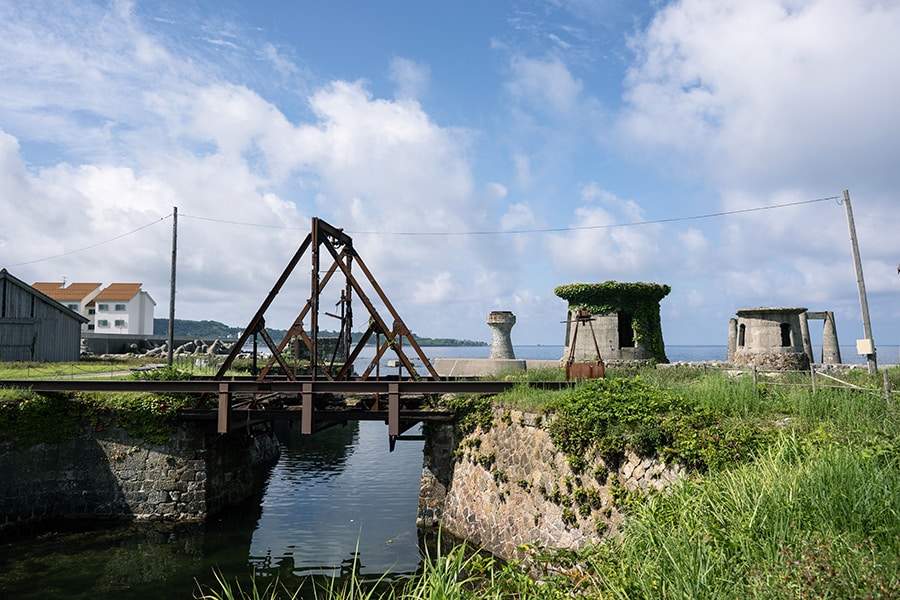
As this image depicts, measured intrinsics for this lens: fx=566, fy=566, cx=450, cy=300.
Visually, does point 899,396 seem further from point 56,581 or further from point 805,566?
point 56,581

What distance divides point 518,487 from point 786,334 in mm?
15046

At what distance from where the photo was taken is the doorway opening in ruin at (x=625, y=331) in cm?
2439

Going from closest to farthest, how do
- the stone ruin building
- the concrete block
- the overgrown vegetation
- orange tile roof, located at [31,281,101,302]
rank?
the overgrown vegetation
the stone ruin building
the concrete block
orange tile roof, located at [31,281,101,302]

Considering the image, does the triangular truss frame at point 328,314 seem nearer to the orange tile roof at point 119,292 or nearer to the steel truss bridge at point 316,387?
the steel truss bridge at point 316,387

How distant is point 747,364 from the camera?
2214 centimetres

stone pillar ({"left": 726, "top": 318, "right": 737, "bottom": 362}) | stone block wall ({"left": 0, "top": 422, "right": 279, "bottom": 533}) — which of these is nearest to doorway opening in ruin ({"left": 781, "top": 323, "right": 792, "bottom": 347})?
stone pillar ({"left": 726, "top": 318, "right": 737, "bottom": 362})

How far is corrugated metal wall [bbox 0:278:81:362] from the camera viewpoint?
29375mm

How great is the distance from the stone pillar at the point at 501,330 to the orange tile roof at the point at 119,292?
56149 millimetres

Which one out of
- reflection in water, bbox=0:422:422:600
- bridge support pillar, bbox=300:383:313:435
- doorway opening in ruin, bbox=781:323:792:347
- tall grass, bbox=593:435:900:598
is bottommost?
reflection in water, bbox=0:422:422:600

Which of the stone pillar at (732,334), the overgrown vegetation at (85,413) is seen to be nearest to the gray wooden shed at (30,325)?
the overgrown vegetation at (85,413)

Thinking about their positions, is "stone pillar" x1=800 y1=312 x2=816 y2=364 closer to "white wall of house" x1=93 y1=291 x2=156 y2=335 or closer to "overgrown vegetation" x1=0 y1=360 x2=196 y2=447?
"overgrown vegetation" x1=0 y1=360 x2=196 y2=447

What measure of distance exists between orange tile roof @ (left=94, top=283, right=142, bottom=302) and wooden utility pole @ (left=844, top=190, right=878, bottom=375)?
69.9 meters

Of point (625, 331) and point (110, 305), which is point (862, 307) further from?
point (110, 305)

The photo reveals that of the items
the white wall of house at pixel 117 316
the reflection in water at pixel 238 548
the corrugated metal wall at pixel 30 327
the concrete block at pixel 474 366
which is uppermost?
the white wall of house at pixel 117 316
